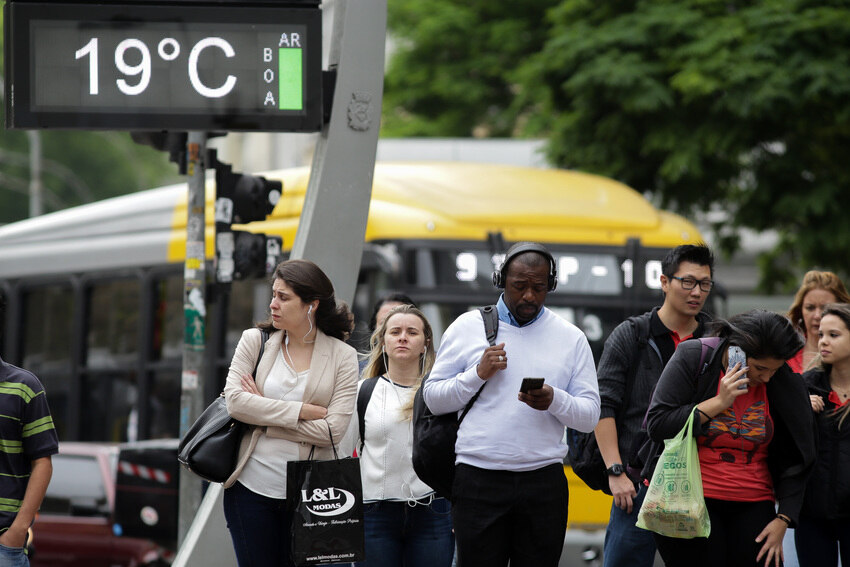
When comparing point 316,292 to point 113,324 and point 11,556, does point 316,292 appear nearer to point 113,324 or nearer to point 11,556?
point 11,556

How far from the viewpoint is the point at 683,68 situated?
586 inches

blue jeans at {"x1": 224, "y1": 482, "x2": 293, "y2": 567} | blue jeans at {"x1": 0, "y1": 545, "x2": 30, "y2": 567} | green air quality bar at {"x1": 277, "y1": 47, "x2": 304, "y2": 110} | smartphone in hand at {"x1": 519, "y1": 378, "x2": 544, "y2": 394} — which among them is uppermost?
green air quality bar at {"x1": 277, "y1": 47, "x2": 304, "y2": 110}

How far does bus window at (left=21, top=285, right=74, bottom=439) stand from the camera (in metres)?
13.6

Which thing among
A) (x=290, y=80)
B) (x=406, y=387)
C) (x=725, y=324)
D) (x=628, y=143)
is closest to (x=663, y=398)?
(x=725, y=324)

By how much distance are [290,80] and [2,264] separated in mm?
8990

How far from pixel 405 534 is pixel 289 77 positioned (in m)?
2.64

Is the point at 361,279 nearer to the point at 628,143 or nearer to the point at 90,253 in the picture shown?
the point at 90,253

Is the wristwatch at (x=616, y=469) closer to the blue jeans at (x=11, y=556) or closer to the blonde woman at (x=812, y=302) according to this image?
the blonde woman at (x=812, y=302)

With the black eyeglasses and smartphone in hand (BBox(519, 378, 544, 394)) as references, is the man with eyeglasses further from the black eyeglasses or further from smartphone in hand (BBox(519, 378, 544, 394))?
smartphone in hand (BBox(519, 378, 544, 394))

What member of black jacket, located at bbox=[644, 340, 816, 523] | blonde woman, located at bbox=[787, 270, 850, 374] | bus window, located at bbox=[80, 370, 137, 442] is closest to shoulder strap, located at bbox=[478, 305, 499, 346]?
black jacket, located at bbox=[644, 340, 816, 523]

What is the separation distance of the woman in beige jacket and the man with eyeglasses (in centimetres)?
110

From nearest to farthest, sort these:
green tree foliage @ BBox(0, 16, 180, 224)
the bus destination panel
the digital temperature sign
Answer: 1. the digital temperature sign
2. the bus destination panel
3. green tree foliage @ BBox(0, 16, 180, 224)

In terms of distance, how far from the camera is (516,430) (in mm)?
4828

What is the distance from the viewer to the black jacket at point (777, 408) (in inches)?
197
